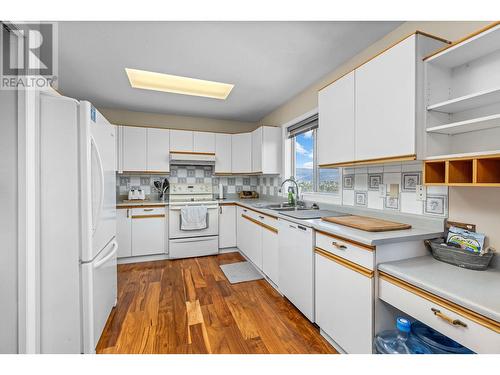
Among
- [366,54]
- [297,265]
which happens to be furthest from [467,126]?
[297,265]

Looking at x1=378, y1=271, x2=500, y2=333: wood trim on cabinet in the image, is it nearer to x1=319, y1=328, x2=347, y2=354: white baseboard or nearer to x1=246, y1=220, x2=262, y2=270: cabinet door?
x1=319, y1=328, x2=347, y2=354: white baseboard

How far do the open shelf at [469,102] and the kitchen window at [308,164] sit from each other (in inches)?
43.3

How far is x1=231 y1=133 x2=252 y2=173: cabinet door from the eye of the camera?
3.84m

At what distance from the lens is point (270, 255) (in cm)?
246

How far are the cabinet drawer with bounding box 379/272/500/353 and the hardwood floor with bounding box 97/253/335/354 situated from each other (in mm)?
730

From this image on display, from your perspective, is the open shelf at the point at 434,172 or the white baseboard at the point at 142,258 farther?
the white baseboard at the point at 142,258

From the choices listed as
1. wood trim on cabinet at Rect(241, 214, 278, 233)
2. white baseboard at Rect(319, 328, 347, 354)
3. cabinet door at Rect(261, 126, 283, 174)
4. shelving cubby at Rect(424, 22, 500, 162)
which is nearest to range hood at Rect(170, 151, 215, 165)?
cabinet door at Rect(261, 126, 283, 174)

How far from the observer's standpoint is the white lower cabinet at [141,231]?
3.13 meters

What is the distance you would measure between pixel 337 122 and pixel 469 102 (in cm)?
82

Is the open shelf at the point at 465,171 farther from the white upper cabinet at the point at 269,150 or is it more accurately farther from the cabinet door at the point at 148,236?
the cabinet door at the point at 148,236

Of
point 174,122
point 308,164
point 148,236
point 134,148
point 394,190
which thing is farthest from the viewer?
point 174,122

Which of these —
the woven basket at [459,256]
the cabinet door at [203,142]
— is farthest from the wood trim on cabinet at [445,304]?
the cabinet door at [203,142]

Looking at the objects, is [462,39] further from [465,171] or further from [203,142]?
[203,142]

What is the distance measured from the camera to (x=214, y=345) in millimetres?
1577
